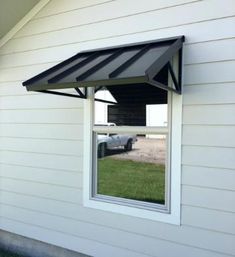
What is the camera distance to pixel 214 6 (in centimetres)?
303

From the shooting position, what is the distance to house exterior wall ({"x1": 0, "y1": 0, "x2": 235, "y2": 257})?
3000mm

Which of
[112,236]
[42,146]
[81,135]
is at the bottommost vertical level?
[112,236]

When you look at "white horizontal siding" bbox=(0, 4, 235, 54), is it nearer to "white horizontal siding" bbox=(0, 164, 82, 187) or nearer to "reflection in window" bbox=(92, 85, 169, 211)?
"reflection in window" bbox=(92, 85, 169, 211)

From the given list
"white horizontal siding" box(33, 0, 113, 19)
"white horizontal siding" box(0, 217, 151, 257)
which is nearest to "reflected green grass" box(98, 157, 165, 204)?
"white horizontal siding" box(0, 217, 151, 257)

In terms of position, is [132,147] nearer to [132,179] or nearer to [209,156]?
[132,179]

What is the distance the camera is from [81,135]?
3.94m

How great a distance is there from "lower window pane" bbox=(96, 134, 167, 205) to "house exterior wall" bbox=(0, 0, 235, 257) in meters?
0.24

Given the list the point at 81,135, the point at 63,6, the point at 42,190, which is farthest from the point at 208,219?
the point at 63,6

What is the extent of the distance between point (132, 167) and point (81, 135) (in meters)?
0.72

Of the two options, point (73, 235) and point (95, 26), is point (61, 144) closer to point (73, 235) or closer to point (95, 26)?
point (73, 235)

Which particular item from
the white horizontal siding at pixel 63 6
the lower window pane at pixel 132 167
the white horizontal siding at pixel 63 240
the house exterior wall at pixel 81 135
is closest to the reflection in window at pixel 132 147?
the lower window pane at pixel 132 167

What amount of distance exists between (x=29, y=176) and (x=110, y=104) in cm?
154

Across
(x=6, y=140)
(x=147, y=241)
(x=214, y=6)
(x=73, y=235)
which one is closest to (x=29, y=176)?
(x=6, y=140)

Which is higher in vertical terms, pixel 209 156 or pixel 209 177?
pixel 209 156
